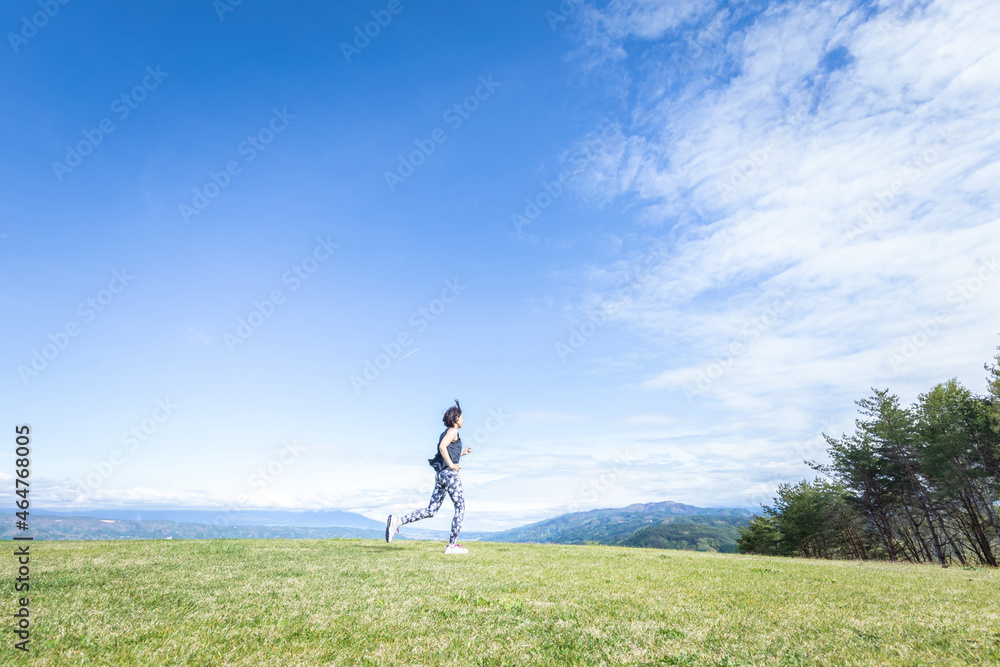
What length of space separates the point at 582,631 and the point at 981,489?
55.4 metres

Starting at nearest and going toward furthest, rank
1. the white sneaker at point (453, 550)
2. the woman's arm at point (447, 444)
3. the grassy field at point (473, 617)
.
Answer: the grassy field at point (473, 617) → the white sneaker at point (453, 550) → the woman's arm at point (447, 444)

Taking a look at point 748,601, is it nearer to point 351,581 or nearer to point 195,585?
point 351,581

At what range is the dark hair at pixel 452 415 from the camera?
1514cm

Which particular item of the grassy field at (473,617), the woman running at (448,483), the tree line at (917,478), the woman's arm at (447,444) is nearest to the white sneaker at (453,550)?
the woman running at (448,483)

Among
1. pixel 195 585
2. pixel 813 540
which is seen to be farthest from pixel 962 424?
pixel 195 585

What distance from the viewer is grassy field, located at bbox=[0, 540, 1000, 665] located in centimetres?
483

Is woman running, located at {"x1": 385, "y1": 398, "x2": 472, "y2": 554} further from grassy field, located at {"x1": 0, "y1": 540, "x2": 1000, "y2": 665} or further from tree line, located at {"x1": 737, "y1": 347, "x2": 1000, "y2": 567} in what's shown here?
tree line, located at {"x1": 737, "y1": 347, "x2": 1000, "y2": 567}

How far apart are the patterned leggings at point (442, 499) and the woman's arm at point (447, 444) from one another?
0.28m

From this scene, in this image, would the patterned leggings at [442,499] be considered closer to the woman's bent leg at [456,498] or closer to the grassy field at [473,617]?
the woman's bent leg at [456,498]

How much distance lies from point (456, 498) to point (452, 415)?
2606 mm

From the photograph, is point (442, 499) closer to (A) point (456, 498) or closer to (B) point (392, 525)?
(A) point (456, 498)

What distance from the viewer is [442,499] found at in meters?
15.0

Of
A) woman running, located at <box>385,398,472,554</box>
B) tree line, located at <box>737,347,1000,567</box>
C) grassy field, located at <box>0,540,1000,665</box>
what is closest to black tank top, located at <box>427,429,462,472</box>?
woman running, located at <box>385,398,472,554</box>

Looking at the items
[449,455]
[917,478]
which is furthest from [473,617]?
[917,478]
